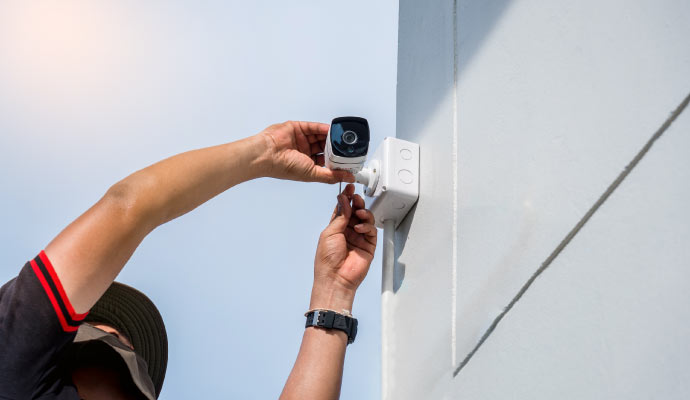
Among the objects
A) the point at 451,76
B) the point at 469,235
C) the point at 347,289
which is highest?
the point at 451,76

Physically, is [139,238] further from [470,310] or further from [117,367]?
[470,310]

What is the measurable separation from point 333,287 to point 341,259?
0.09 m

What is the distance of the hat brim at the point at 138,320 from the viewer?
185cm

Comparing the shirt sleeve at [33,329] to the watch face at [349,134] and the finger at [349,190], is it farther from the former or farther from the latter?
the finger at [349,190]

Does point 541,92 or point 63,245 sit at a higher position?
point 541,92

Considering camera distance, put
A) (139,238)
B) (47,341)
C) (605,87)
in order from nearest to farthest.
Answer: (605,87), (47,341), (139,238)

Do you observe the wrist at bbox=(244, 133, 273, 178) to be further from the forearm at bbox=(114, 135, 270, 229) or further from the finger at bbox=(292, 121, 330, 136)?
the finger at bbox=(292, 121, 330, 136)

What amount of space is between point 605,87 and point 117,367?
1217mm

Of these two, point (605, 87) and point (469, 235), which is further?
point (469, 235)

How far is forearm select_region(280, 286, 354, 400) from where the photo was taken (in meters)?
1.84

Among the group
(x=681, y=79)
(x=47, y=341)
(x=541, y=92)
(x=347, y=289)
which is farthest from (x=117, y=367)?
(x=681, y=79)

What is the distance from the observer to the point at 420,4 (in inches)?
93.4

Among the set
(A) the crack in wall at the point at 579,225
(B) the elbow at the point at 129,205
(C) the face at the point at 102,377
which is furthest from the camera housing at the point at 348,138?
(C) the face at the point at 102,377

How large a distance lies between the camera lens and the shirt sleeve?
854 millimetres
